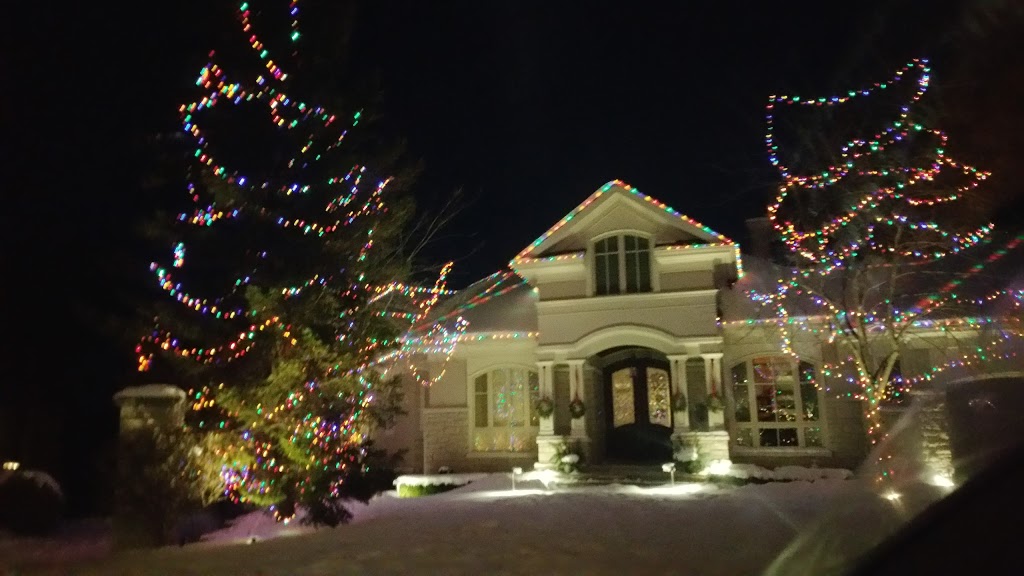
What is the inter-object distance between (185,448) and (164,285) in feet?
10.4

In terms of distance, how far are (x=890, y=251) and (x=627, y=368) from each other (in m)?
6.79

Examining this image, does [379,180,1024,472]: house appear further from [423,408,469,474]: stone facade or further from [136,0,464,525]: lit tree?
[136,0,464,525]: lit tree

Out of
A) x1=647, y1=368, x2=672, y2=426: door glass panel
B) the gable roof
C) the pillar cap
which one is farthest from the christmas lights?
the pillar cap

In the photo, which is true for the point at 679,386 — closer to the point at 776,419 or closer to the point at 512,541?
the point at 776,419

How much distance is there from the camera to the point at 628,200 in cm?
1606

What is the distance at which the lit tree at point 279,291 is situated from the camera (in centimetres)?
966

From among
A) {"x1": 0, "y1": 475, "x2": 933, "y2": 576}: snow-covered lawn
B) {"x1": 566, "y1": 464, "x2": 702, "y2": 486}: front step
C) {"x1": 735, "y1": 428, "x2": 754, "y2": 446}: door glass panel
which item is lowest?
{"x1": 0, "y1": 475, "x2": 933, "y2": 576}: snow-covered lawn

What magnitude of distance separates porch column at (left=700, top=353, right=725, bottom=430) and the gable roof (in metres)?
2.41

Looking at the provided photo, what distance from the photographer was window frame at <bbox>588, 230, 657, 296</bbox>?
16.1 metres

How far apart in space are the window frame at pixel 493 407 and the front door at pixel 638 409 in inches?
76.0

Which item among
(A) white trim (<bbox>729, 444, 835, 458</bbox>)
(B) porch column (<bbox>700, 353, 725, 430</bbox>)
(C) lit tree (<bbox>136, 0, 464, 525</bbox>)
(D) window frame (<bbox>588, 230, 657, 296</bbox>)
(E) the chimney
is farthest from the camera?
(E) the chimney

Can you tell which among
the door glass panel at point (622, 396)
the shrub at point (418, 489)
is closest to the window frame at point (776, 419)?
the door glass panel at point (622, 396)

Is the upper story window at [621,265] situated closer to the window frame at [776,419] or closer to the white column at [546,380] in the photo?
the white column at [546,380]

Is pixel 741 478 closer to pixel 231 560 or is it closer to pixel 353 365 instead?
pixel 353 365
